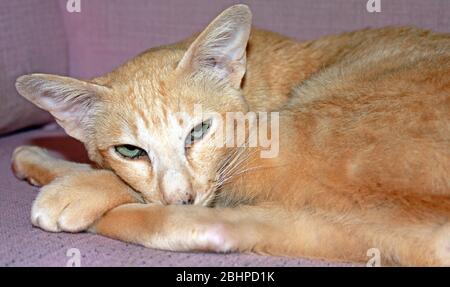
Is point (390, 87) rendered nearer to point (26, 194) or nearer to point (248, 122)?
point (248, 122)

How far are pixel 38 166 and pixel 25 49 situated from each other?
0.51 meters

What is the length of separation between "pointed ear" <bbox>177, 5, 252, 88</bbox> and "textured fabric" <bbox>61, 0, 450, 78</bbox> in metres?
0.55

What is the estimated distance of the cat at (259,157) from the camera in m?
1.22

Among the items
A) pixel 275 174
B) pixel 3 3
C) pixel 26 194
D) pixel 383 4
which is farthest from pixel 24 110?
pixel 383 4

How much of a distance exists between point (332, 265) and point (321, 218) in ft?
0.35

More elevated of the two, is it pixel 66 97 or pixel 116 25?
pixel 116 25

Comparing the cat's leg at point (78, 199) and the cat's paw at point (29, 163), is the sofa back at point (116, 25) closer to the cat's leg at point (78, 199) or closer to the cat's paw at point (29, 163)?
the cat's paw at point (29, 163)

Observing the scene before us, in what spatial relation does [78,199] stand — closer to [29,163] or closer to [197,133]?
[197,133]

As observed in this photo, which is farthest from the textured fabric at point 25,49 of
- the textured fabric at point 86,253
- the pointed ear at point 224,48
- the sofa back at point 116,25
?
the pointed ear at point 224,48

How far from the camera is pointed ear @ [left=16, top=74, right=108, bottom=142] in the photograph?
1.44 metres

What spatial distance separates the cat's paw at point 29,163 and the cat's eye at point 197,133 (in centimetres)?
46

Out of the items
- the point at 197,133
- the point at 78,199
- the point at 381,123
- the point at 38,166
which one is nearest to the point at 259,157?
the point at 197,133

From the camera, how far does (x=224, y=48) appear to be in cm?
151
